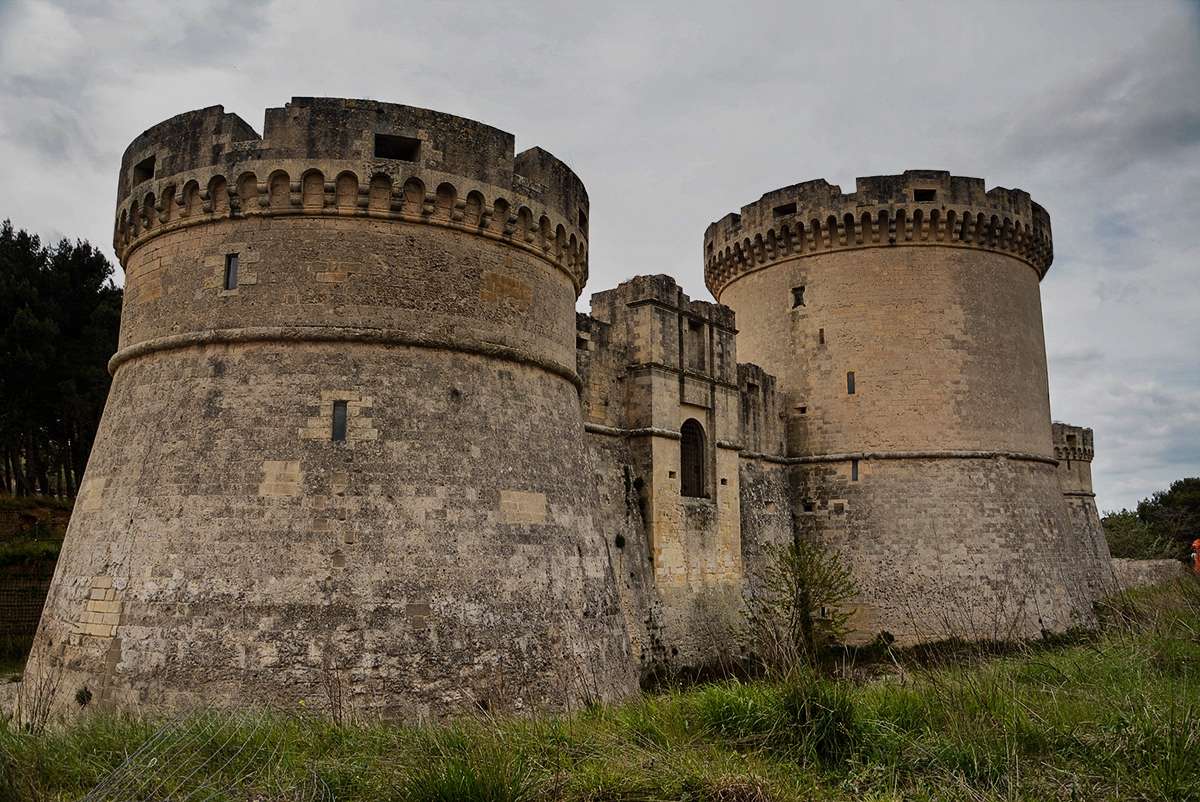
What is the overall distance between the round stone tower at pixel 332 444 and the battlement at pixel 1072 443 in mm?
24495

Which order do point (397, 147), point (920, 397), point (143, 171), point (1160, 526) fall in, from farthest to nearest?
point (1160, 526)
point (920, 397)
point (143, 171)
point (397, 147)

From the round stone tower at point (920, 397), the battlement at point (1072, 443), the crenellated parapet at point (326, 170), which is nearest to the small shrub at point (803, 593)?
the round stone tower at point (920, 397)

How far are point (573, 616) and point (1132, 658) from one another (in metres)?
5.40

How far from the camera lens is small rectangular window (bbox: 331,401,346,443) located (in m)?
8.38

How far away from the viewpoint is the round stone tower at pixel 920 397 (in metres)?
17.2

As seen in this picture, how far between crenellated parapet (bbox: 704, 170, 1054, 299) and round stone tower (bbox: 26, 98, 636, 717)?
34.0 feet

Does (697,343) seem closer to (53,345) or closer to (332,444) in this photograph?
(332,444)

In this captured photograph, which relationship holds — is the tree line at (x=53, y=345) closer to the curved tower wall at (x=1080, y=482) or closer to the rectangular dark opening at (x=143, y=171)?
the rectangular dark opening at (x=143, y=171)

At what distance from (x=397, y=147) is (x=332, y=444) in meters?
3.50

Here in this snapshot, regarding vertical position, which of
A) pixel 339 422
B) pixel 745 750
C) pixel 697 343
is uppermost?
pixel 697 343

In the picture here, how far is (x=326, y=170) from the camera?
8.76 metres

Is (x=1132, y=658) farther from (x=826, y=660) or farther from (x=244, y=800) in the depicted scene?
(x=826, y=660)

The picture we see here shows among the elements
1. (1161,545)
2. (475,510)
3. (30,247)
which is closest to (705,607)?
(475,510)

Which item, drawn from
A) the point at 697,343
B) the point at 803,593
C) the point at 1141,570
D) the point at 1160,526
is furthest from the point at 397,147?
the point at 1160,526
